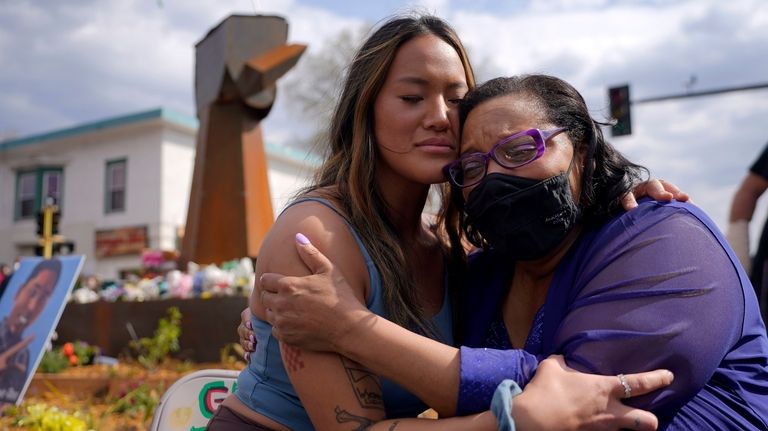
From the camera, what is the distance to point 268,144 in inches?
1041

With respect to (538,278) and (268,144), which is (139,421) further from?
(268,144)

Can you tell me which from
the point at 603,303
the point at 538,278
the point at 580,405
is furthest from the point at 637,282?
the point at 538,278

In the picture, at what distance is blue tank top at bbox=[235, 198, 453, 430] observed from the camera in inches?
87.4

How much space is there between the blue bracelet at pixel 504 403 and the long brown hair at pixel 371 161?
551 mm

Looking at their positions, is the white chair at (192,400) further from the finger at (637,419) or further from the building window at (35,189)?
the building window at (35,189)

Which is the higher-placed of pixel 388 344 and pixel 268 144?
pixel 268 144

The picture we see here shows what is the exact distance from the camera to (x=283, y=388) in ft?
7.48

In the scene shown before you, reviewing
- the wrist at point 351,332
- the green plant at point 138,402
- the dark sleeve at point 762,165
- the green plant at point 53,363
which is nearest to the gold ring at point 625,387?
the wrist at point 351,332

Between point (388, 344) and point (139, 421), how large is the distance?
3.67 meters

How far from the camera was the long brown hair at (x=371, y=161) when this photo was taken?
2283 millimetres

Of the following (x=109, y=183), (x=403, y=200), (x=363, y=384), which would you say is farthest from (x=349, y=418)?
(x=109, y=183)

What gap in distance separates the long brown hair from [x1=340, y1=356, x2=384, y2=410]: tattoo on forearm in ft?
0.82

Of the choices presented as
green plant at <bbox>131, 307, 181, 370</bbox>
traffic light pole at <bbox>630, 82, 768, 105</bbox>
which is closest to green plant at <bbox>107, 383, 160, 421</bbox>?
green plant at <bbox>131, 307, 181, 370</bbox>

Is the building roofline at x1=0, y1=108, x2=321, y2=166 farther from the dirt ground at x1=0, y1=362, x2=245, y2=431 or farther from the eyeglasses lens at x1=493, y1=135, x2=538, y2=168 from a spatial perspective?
the eyeglasses lens at x1=493, y1=135, x2=538, y2=168
